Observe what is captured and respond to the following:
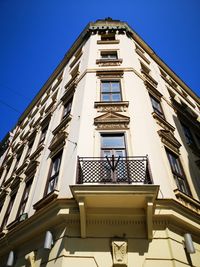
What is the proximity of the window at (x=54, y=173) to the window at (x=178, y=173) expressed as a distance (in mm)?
4179

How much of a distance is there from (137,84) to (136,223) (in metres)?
6.74

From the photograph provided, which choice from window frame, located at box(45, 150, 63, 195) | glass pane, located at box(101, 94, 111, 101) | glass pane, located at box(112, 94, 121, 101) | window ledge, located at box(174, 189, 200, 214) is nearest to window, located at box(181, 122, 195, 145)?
glass pane, located at box(112, 94, 121, 101)

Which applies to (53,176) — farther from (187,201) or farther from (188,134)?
(188,134)

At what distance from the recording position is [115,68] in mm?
11633

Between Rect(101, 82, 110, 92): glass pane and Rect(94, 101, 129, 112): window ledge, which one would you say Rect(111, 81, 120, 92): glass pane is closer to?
Rect(101, 82, 110, 92): glass pane

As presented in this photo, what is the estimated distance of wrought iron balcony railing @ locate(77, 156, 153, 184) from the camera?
6.16 m

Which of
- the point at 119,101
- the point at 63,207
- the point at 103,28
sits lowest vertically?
the point at 63,207

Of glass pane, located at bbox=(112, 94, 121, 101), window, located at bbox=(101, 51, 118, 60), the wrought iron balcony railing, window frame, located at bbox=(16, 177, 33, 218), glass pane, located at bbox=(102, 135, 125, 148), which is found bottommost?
the wrought iron balcony railing

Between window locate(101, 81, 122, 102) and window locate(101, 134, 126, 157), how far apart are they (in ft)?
7.68

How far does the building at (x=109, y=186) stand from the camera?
5.50 m

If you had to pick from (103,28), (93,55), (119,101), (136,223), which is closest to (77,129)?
(119,101)

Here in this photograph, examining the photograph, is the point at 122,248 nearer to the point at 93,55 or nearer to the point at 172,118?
the point at 172,118

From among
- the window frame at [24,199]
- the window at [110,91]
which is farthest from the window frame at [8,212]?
the window at [110,91]

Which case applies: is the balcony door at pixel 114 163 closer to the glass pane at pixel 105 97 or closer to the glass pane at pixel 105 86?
the glass pane at pixel 105 97
